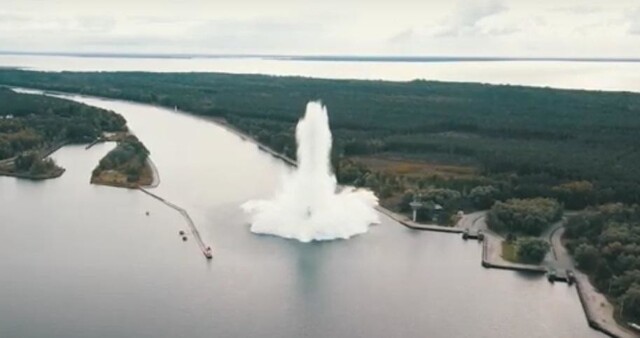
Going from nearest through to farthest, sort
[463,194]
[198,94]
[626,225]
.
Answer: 1. [626,225]
2. [463,194]
3. [198,94]

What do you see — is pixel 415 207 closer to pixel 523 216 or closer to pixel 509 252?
pixel 523 216

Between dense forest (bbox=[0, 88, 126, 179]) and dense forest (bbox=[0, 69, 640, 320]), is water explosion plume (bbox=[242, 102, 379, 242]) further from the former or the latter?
dense forest (bbox=[0, 88, 126, 179])

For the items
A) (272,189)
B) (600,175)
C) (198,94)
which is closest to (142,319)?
(272,189)

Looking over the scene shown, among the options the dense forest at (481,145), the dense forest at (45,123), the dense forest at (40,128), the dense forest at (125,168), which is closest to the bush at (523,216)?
the dense forest at (481,145)

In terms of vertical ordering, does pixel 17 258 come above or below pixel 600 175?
→ below

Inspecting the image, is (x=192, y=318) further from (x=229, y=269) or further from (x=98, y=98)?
(x=98, y=98)

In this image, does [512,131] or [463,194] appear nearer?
[463,194]

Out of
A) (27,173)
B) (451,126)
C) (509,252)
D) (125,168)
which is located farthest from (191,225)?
(451,126)
